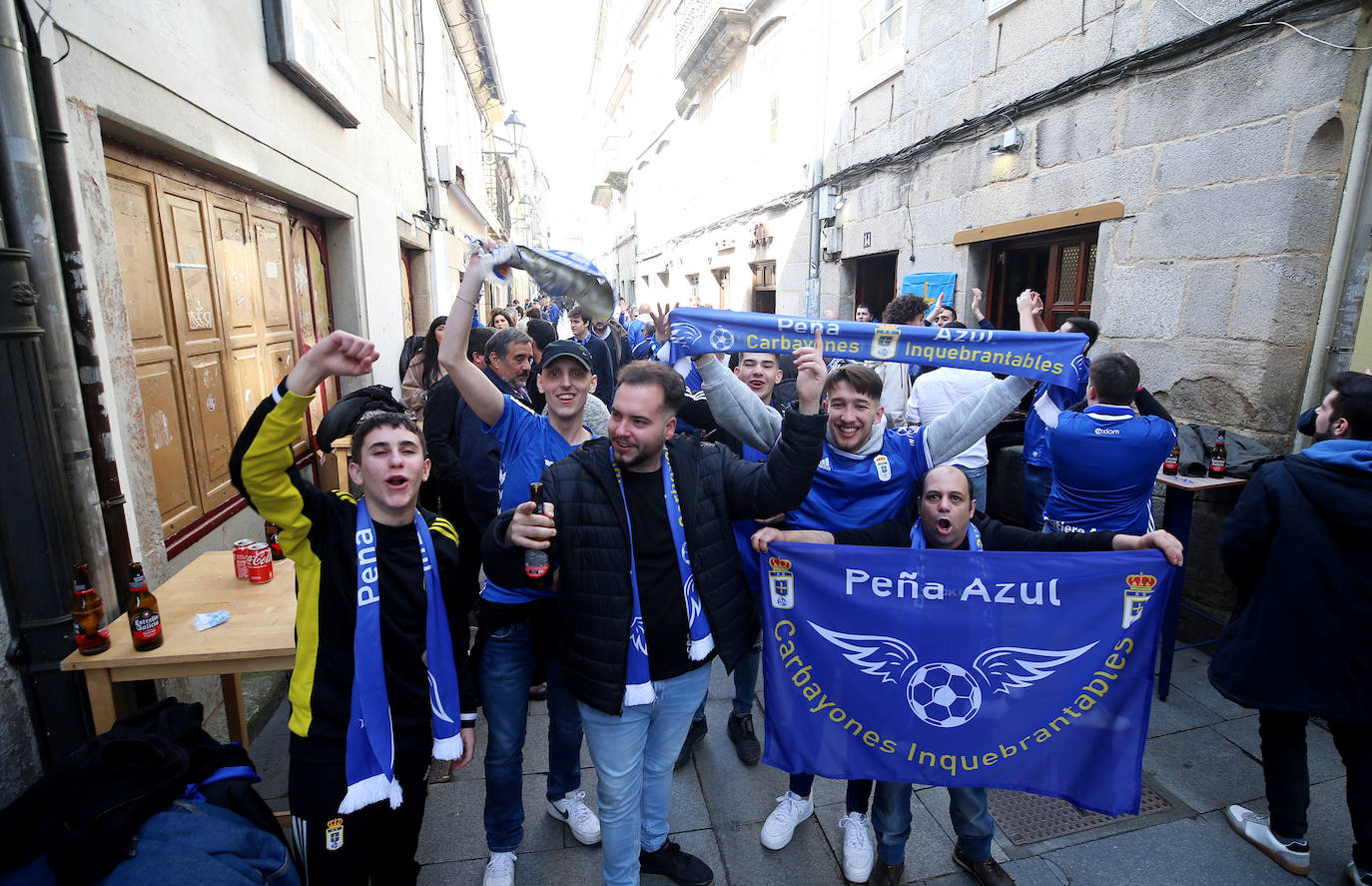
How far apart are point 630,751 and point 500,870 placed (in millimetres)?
880

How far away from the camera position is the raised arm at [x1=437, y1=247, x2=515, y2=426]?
92.2 inches

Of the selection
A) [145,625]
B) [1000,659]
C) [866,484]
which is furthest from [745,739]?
[145,625]

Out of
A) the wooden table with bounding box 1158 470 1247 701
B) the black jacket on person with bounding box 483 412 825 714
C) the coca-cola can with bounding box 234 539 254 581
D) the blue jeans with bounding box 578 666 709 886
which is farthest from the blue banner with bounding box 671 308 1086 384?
the coca-cola can with bounding box 234 539 254 581

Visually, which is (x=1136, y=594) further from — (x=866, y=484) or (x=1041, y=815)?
(x=1041, y=815)

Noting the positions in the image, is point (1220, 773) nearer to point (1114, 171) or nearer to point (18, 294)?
point (1114, 171)

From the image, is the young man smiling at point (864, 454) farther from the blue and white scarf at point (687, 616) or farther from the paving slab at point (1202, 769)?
the paving slab at point (1202, 769)

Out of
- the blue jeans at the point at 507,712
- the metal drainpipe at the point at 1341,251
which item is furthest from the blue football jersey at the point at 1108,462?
the blue jeans at the point at 507,712

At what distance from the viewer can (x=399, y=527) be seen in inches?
85.4

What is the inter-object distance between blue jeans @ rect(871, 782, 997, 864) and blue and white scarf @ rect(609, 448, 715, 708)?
982 mm

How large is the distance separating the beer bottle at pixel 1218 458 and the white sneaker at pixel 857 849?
3.16 metres

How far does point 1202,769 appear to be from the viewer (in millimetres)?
3277

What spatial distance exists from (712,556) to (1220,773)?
2966mm

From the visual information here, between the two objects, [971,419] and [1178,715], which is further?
[1178,715]

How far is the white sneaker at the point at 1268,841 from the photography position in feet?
8.69
